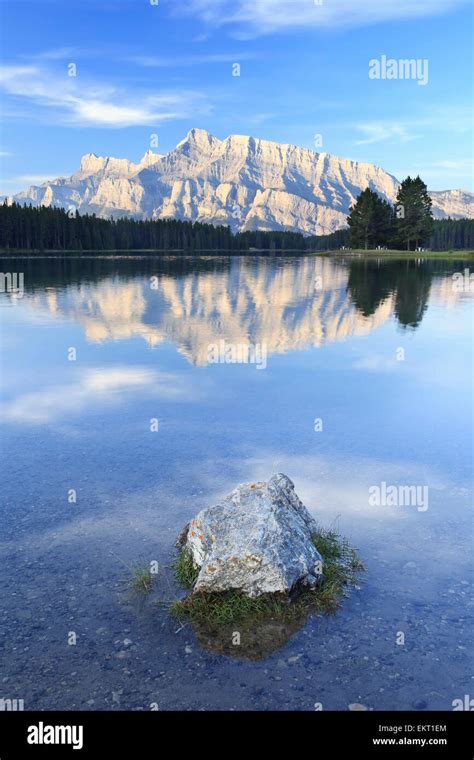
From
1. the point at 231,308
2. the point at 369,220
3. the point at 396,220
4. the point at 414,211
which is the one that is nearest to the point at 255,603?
the point at 231,308

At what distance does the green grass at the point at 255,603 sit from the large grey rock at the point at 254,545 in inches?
4.6

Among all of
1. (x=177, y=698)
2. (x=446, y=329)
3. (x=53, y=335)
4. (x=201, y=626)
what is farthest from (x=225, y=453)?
(x=446, y=329)

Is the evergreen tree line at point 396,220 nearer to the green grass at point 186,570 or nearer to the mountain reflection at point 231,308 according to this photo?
the mountain reflection at point 231,308

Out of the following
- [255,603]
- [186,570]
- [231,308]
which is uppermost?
[231,308]

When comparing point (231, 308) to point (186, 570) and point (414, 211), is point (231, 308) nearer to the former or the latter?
point (186, 570)

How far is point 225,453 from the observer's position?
14.5 meters

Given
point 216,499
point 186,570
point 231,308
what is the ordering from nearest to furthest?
point 186,570
point 216,499
point 231,308

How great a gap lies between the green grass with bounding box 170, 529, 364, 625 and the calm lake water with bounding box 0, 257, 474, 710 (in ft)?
0.74

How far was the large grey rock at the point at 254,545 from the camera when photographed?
8656 millimetres

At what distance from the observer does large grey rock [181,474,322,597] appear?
8656 millimetres

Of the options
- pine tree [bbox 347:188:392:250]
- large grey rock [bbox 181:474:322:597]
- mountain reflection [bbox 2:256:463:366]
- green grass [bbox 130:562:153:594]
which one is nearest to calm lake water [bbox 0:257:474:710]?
green grass [bbox 130:562:153:594]

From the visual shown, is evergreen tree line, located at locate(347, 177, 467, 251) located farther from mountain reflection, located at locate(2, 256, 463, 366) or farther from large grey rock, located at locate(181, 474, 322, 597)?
large grey rock, located at locate(181, 474, 322, 597)

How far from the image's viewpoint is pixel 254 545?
8.70m

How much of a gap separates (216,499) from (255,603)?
10.9 feet
